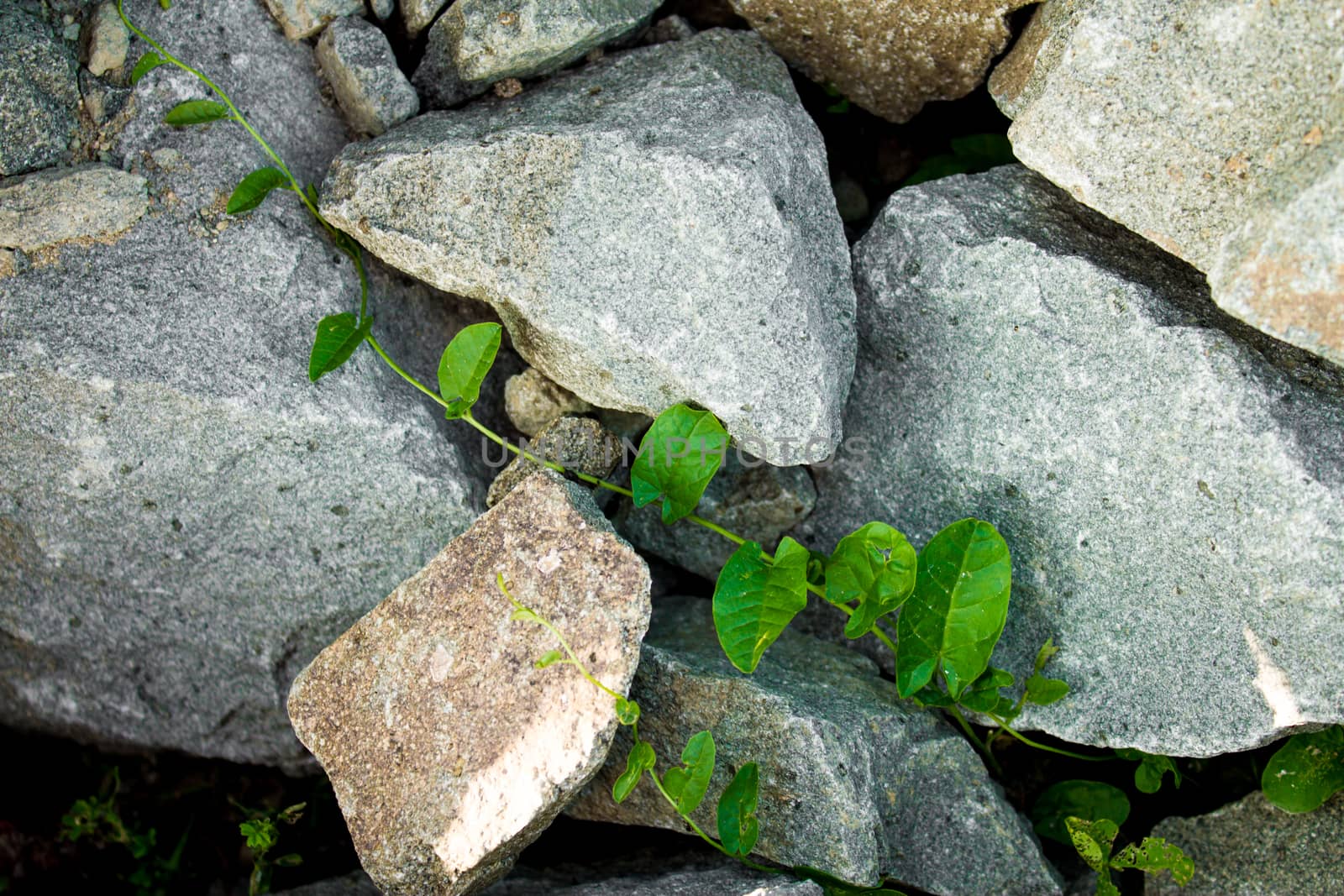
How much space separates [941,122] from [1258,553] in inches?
44.1

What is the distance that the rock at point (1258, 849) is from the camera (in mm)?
1761

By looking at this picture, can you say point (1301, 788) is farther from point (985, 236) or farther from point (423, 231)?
point (423, 231)

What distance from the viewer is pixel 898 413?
186cm

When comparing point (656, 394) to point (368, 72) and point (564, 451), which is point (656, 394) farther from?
point (368, 72)

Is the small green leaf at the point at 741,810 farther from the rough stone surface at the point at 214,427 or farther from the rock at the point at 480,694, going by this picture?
the rough stone surface at the point at 214,427

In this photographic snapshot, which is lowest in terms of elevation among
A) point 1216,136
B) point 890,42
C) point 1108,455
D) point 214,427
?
point 214,427

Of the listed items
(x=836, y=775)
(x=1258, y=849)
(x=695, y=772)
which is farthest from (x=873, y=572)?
(x=1258, y=849)

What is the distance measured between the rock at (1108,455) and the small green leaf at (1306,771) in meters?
0.16

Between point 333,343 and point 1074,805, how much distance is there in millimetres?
1597

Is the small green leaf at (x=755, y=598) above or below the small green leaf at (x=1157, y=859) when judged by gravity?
above

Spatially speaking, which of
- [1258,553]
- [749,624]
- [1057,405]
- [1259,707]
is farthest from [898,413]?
[1259,707]

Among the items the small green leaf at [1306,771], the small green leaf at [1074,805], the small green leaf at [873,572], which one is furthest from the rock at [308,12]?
the small green leaf at [1306,771]

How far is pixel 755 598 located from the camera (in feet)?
5.53

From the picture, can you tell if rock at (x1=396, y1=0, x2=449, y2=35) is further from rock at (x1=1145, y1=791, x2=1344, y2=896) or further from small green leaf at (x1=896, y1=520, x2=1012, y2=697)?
rock at (x1=1145, y1=791, x2=1344, y2=896)
